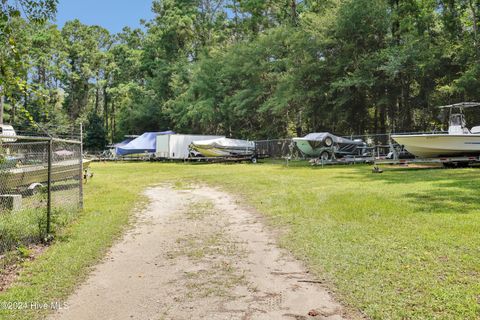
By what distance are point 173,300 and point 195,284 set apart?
52cm

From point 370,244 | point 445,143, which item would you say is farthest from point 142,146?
point 370,244

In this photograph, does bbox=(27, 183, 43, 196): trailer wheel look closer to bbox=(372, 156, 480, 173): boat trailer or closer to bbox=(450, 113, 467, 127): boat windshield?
bbox=(372, 156, 480, 173): boat trailer

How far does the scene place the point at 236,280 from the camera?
4883 mm

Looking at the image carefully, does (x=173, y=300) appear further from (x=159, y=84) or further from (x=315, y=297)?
(x=159, y=84)

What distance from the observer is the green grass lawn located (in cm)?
407

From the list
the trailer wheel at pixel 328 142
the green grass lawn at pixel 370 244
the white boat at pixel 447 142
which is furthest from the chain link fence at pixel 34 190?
the trailer wheel at pixel 328 142

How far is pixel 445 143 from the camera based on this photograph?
17016 millimetres

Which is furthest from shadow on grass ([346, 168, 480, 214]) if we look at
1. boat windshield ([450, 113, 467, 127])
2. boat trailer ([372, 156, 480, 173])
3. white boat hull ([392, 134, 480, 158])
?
boat windshield ([450, 113, 467, 127])

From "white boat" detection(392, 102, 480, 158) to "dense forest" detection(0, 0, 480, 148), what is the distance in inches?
194

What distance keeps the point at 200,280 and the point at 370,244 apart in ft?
8.83

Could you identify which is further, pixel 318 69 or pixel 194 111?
pixel 194 111

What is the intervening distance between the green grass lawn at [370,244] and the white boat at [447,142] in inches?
205

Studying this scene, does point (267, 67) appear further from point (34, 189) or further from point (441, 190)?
point (34, 189)

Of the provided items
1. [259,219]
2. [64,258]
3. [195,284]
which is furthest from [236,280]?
[259,219]
